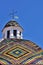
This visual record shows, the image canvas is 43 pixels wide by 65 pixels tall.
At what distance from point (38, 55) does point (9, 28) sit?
13.8 feet

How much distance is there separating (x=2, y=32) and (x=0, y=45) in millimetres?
3555

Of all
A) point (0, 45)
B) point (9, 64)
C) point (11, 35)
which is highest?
point (11, 35)

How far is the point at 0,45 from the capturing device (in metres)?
19.3

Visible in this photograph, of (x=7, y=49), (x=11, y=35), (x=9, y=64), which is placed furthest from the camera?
(x=11, y=35)

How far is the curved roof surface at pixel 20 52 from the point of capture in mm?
17938

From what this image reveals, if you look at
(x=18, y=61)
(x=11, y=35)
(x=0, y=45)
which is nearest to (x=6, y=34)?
(x=11, y=35)

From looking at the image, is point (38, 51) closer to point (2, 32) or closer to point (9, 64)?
point (9, 64)

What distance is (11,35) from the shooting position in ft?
72.6

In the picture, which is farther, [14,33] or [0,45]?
[14,33]

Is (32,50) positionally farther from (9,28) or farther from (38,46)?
(9,28)

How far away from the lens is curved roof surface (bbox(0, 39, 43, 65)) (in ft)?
58.9

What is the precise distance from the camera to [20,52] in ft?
61.1

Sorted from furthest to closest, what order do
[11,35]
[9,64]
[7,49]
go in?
[11,35] → [7,49] → [9,64]

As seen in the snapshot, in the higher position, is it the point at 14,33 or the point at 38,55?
the point at 14,33
